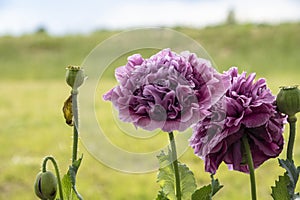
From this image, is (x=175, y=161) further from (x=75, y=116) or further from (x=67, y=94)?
(x=67, y=94)

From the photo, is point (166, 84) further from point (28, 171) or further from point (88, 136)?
point (28, 171)

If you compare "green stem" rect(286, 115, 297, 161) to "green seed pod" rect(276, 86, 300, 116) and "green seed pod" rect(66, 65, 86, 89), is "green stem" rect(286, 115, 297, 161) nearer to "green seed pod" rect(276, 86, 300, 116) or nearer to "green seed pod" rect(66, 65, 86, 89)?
"green seed pod" rect(276, 86, 300, 116)

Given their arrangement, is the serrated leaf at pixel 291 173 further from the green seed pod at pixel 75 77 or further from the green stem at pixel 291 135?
the green seed pod at pixel 75 77

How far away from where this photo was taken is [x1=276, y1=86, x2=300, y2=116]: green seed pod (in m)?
0.38

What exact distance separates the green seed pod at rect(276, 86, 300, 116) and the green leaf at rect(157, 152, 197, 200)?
0.08 m

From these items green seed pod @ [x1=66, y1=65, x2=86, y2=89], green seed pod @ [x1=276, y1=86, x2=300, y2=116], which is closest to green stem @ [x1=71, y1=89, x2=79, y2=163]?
green seed pod @ [x1=66, y1=65, x2=86, y2=89]

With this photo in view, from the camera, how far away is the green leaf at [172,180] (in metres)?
0.42

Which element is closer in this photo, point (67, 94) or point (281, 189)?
point (281, 189)

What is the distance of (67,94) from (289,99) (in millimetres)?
4974

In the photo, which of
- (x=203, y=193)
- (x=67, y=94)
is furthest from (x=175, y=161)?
(x=67, y=94)

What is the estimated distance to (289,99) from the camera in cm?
38

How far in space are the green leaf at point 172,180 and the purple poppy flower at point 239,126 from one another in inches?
0.8

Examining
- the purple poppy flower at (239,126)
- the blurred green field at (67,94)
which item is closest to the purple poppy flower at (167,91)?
the purple poppy flower at (239,126)

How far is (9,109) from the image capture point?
4371 millimetres
